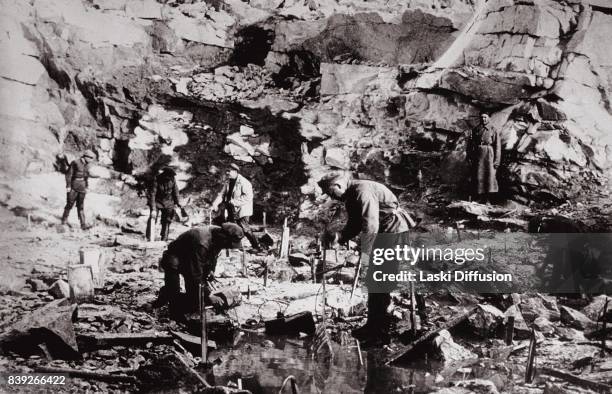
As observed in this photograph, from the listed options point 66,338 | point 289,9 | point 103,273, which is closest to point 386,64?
point 289,9

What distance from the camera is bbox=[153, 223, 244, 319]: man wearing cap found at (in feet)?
9.66

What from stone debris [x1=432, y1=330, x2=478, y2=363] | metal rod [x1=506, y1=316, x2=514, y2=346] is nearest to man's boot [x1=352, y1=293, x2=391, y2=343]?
stone debris [x1=432, y1=330, x2=478, y2=363]

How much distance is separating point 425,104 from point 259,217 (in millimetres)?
1565

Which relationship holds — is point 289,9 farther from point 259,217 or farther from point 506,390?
point 506,390

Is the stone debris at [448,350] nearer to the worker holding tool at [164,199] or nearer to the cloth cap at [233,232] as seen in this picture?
the cloth cap at [233,232]

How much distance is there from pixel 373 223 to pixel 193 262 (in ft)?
3.85

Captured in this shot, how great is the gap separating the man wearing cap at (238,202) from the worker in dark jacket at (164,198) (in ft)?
0.97

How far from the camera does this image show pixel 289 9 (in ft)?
11.3

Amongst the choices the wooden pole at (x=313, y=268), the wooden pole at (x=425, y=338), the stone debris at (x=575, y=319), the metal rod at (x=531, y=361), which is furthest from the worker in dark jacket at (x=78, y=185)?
the stone debris at (x=575, y=319)

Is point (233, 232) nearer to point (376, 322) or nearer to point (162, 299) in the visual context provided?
point (162, 299)

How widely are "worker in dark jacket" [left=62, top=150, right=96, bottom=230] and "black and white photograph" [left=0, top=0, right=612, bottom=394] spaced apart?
0.5 inches

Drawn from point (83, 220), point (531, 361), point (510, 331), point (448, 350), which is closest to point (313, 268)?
point (448, 350)

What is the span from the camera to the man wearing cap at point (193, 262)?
294 cm

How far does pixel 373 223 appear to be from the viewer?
2.94 m
